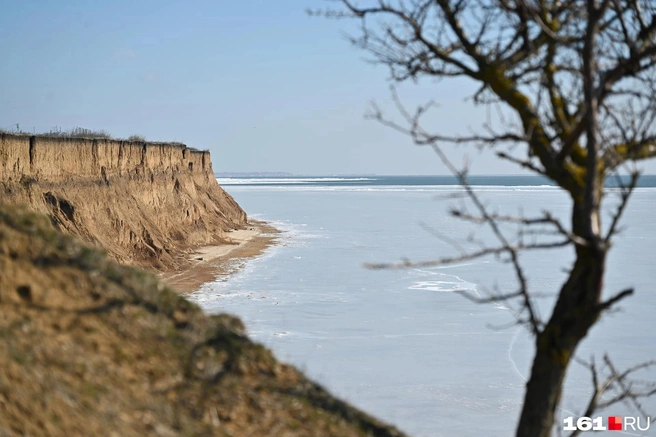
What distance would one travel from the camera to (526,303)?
5664 mm

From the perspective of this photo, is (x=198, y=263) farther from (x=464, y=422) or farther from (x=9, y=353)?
(x=9, y=353)

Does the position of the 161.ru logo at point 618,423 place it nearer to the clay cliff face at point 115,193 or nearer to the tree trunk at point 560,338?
the tree trunk at point 560,338

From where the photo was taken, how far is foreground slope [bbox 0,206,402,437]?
4.98m

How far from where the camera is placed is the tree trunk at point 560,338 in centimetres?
566

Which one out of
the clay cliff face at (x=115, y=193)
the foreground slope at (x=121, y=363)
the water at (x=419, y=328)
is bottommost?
the water at (x=419, y=328)

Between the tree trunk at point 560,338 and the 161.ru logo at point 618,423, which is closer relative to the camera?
the tree trunk at point 560,338

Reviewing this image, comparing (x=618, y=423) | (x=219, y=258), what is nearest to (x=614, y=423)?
(x=618, y=423)

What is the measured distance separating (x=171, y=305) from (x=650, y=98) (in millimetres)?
4402

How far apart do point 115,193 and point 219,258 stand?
211 inches

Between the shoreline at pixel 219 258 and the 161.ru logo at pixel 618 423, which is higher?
the shoreline at pixel 219 258

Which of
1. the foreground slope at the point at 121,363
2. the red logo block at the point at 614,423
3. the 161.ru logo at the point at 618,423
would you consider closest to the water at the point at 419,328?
the 161.ru logo at the point at 618,423

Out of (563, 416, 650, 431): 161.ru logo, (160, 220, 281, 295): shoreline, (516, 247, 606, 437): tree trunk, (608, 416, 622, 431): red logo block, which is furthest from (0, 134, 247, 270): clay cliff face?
(516, 247, 606, 437): tree trunk

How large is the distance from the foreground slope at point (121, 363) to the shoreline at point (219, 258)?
1713 centimetres

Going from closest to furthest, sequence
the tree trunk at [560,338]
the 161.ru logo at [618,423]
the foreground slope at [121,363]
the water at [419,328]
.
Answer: the foreground slope at [121,363]
the tree trunk at [560,338]
the 161.ru logo at [618,423]
the water at [419,328]
